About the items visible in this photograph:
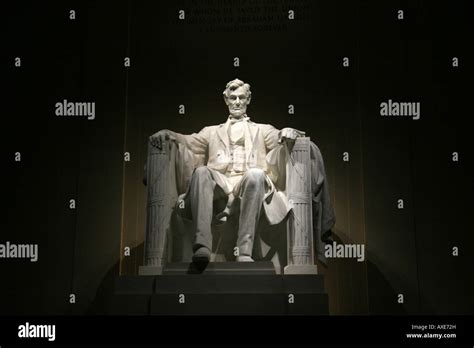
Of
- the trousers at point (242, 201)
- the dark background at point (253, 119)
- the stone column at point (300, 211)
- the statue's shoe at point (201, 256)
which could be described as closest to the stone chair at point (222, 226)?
the stone column at point (300, 211)

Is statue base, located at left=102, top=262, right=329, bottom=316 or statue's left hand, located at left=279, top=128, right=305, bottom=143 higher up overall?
statue's left hand, located at left=279, top=128, right=305, bottom=143

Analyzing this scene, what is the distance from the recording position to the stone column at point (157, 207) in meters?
5.10

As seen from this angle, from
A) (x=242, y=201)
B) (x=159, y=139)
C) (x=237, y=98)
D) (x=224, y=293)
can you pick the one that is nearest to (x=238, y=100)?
(x=237, y=98)

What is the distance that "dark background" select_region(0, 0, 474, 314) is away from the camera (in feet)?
21.7

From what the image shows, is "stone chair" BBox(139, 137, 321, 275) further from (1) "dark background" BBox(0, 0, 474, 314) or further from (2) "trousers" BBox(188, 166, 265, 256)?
(1) "dark background" BBox(0, 0, 474, 314)

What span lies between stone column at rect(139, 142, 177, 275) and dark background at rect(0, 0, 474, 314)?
1612mm

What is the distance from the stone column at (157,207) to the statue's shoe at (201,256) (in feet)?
1.07

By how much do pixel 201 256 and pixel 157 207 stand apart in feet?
1.73

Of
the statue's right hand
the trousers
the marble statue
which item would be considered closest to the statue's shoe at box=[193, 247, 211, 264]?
the marble statue

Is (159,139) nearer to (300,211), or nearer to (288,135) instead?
(288,135)

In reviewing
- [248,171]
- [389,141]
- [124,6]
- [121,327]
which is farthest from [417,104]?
[121,327]

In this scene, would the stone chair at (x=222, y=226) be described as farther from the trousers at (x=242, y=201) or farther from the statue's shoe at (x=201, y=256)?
the statue's shoe at (x=201, y=256)

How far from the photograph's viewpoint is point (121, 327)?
4.49 meters

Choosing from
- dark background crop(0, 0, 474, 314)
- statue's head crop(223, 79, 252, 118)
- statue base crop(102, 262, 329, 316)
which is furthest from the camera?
dark background crop(0, 0, 474, 314)
